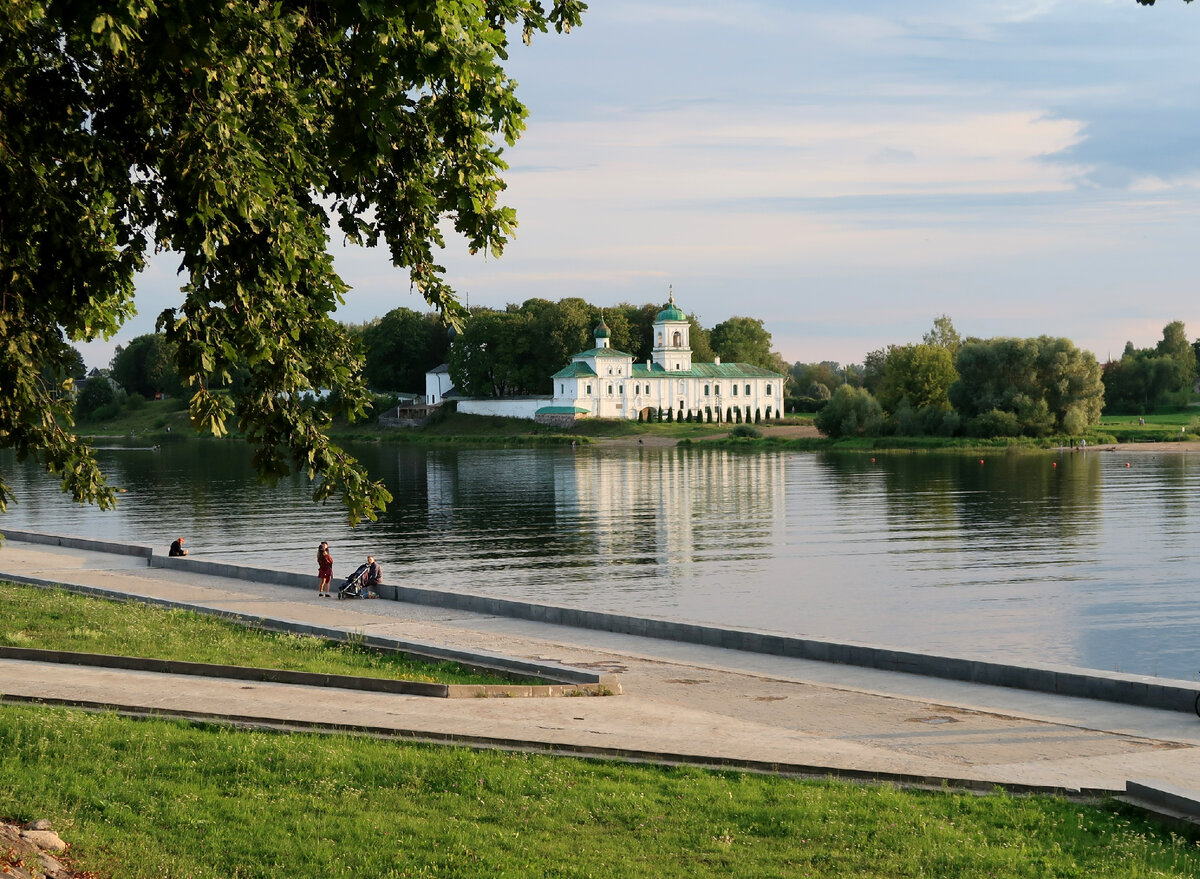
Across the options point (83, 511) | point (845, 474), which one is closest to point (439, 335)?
point (845, 474)

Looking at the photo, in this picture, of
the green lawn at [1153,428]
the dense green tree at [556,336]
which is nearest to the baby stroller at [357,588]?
the green lawn at [1153,428]

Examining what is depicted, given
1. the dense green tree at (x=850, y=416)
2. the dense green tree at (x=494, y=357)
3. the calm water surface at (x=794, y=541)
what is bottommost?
the calm water surface at (x=794, y=541)

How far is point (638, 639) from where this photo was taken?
20.3 m

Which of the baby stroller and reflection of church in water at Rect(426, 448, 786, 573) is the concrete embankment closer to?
the baby stroller

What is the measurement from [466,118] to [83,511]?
2022 inches

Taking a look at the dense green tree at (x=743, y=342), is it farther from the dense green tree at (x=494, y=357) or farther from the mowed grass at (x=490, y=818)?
the mowed grass at (x=490, y=818)

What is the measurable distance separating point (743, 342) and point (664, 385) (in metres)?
27.1

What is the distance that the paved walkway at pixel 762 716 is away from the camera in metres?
11.8

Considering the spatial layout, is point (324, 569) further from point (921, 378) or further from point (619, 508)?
point (921, 378)

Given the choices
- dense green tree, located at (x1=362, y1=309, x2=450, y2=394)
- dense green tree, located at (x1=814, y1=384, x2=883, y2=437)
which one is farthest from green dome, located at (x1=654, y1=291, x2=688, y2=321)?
dense green tree, located at (x1=814, y1=384, x2=883, y2=437)

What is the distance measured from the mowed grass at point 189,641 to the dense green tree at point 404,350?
138983mm

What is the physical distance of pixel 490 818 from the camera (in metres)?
9.33

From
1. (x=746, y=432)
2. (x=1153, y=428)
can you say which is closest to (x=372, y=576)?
(x=1153, y=428)

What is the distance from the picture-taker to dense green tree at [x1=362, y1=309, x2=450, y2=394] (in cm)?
15862
